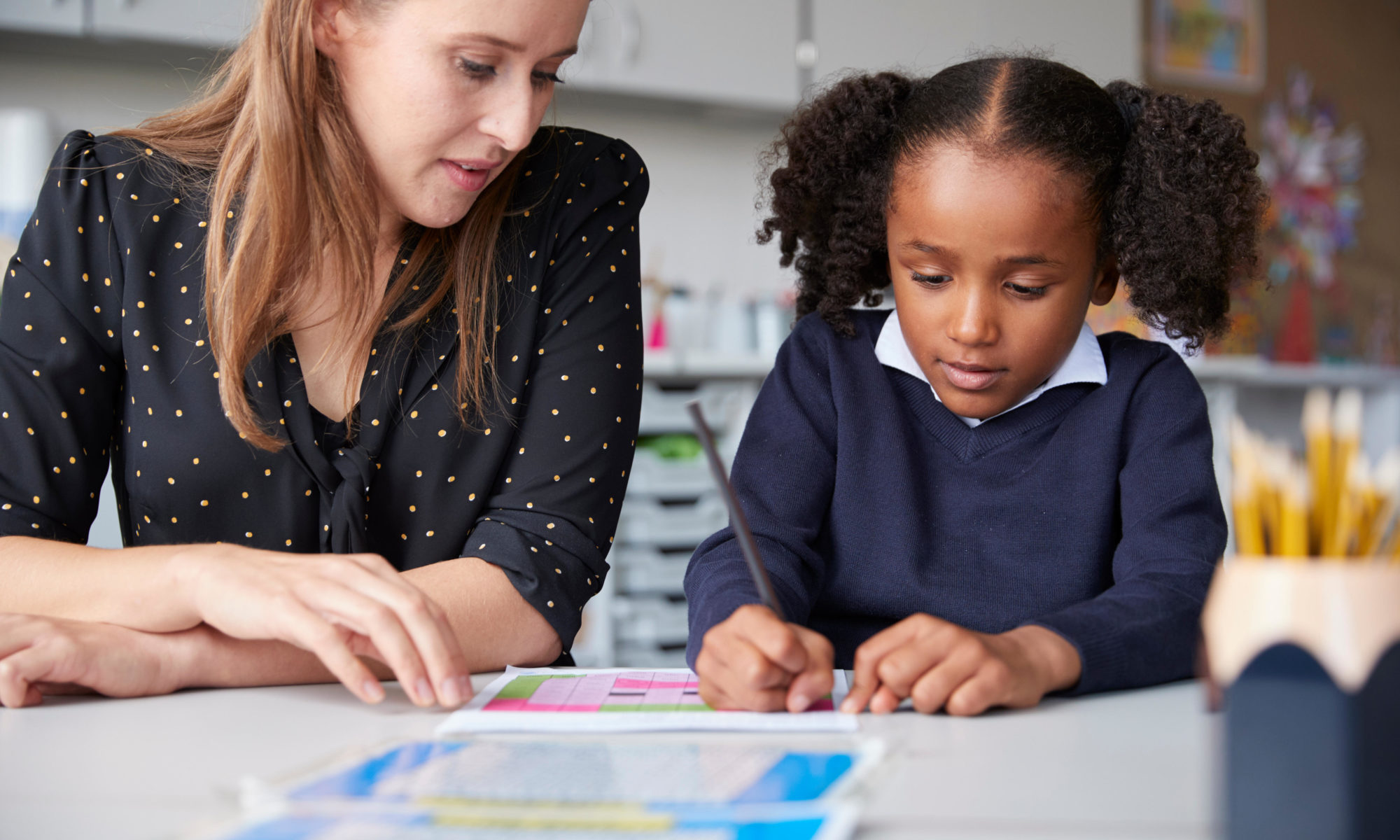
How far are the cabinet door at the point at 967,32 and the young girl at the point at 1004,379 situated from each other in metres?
1.77

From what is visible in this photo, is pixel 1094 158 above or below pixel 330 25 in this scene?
below

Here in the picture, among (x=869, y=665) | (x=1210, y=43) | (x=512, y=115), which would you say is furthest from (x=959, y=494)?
(x=1210, y=43)

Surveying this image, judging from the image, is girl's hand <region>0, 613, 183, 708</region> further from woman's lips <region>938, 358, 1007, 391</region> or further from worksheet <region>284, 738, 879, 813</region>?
woman's lips <region>938, 358, 1007, 391</region>

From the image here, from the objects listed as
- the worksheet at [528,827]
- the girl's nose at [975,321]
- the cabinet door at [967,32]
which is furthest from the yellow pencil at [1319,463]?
the cabinet door at [967,32]

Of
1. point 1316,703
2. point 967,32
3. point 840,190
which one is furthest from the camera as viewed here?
point 967,32

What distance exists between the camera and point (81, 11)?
2080 mm

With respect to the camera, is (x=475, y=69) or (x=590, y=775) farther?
(x=475, y=69)

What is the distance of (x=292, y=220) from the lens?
2.99 ft

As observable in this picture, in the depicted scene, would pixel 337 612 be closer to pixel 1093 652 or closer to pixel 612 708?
pixel 612 708

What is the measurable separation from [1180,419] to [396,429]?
0.66 meters

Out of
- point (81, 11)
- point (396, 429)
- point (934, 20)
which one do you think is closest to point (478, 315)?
point (396, 429)

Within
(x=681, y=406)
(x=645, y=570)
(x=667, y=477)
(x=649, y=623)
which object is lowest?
(x=649, y=623)

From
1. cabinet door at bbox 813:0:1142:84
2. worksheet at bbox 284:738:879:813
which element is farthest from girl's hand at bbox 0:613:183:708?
cabinet door at bbox 813:0:1142:84

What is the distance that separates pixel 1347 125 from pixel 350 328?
12.7ft
